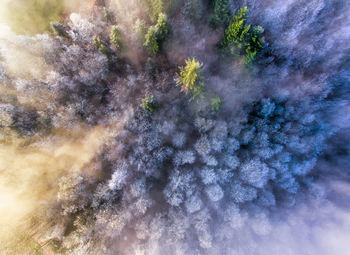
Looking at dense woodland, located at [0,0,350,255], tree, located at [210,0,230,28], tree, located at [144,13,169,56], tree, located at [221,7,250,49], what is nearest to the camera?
tree, located at [144,13,169,56]

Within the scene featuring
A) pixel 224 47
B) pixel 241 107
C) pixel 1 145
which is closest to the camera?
pixel 1 145

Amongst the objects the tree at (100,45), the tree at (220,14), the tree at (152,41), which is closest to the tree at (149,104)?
the tree at (152,41)

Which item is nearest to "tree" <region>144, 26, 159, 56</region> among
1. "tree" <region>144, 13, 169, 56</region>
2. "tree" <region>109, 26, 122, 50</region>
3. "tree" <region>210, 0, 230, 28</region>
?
"tree" <region>144, 13, 169, 56</region>

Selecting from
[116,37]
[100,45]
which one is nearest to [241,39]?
[116,37]

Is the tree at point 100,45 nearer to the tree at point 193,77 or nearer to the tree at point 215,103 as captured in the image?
the tree at point 193,77

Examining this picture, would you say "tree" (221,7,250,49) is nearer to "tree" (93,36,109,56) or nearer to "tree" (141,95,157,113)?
"tree" (141,95,157,113)

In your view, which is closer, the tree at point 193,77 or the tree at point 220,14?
the tree at point 193,77

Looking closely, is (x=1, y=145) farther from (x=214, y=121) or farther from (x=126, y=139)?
(x=214, y=121)

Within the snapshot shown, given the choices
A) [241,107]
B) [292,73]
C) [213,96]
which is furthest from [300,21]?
[213,96]
